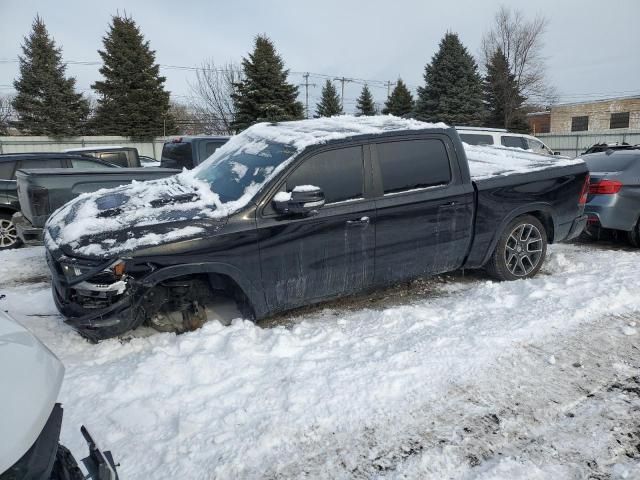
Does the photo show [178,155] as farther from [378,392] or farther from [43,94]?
[43,94]

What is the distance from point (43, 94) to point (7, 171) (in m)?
31.9

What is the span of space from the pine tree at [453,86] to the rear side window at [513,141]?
955 inches

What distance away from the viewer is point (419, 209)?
4.40 meters

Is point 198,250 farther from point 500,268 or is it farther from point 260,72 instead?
point 260,72

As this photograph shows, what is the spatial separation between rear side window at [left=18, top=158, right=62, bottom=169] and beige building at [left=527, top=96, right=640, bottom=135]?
41217 millimetres

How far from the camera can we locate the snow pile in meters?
5.14

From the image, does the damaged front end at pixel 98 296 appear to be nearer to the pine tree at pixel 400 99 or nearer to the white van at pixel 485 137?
the white van at pixel 485 137

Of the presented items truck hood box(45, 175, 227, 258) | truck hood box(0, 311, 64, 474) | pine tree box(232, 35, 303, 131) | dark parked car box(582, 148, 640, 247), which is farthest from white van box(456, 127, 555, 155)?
pine tree box(232, 35, 303, 131)

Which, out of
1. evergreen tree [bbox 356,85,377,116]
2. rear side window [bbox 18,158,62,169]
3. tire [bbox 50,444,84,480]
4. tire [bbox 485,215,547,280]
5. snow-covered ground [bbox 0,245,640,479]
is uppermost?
evergreen tree [bbox 356,85,377,116]

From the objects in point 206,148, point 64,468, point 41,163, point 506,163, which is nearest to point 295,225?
point 64,468

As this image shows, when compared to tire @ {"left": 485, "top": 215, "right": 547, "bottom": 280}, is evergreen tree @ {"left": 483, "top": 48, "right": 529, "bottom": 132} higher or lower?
higher

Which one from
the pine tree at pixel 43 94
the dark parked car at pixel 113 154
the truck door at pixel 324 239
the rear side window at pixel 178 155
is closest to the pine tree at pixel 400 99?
the pine tree at pixel 43 94

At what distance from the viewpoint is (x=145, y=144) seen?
107ft

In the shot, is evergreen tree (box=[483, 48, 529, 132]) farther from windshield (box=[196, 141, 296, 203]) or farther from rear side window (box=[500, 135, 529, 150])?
windshield (box=[196, 141, 296, 203])
